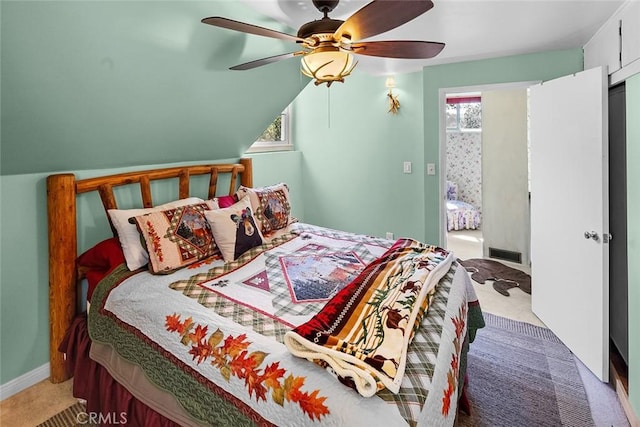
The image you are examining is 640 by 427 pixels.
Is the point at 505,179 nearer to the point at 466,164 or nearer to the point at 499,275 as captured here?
the point at 499,275

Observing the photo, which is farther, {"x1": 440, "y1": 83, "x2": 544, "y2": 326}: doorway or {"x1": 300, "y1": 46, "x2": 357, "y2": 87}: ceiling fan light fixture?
{"x1": 440, "y1": 83, "x2": 544, "y2": 326}: doorway

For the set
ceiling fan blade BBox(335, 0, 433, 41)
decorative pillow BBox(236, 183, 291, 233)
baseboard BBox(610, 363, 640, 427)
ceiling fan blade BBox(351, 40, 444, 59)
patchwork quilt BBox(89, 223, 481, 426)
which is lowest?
baseboard BBox(610, 363, 640, 427)

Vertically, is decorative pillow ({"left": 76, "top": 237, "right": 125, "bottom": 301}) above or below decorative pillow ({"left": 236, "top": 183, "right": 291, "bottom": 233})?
below

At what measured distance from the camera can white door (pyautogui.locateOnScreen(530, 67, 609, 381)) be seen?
7.60ft

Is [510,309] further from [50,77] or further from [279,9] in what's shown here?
[50,77]

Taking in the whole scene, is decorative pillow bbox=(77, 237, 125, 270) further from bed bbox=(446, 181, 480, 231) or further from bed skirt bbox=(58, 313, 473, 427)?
bed bbox=(446, 181, 480, 231)

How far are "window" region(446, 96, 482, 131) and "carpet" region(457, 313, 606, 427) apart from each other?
4554 millimetres

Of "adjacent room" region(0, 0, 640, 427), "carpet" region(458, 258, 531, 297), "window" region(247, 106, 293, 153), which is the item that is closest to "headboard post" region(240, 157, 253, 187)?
"adjacent room" region(0, 0, 640, 427)

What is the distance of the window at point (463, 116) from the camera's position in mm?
6645

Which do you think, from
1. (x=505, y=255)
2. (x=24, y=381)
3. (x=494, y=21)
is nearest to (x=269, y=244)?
(x=24, y=381)

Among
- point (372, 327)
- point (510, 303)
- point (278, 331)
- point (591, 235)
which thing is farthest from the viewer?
point (510, 303)

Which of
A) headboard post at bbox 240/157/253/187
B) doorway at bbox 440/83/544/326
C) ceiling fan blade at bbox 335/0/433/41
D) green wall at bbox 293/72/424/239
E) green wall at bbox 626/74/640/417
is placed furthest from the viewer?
doorway at bbox 440/83/544/326

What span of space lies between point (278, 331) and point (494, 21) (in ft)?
7.51

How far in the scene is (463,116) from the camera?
22.2 feet
